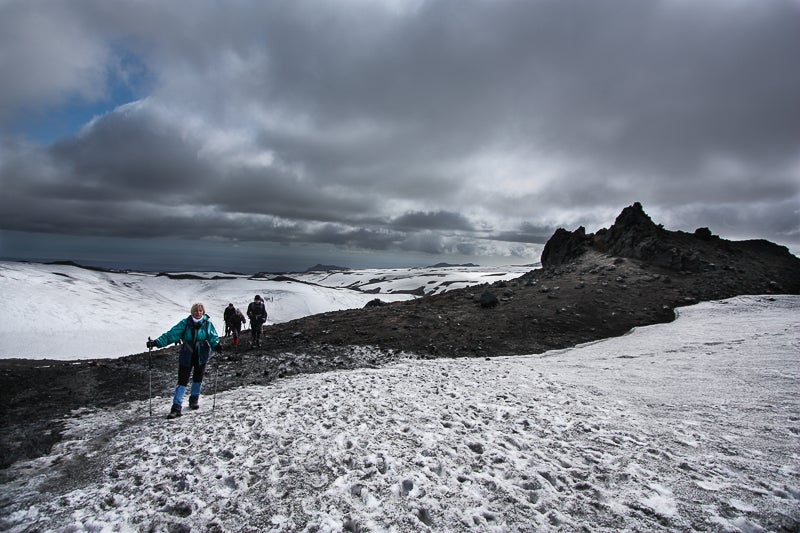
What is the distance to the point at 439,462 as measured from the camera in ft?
23.2

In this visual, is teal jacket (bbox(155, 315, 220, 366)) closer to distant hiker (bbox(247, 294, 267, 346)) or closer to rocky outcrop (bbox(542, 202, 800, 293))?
distant hiker (bbox(247, 294, 267, 346))

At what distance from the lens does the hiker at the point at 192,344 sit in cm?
1037

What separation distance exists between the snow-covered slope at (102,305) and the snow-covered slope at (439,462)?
52.2m

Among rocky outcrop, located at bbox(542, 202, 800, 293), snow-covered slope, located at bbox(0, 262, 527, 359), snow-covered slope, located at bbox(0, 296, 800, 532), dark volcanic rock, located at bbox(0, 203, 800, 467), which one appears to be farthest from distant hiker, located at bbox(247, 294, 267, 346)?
snow-covered slope, located at bbox(0, 262, 527, 359)

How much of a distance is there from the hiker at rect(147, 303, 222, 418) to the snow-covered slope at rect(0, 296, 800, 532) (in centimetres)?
73

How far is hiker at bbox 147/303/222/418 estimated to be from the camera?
1037 cm

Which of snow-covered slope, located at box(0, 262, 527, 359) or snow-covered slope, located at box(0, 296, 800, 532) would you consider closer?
snow-covered slope, located at box(0, 296, 800, 532)

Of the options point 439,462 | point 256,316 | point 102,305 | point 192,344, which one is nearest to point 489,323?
point 256,316

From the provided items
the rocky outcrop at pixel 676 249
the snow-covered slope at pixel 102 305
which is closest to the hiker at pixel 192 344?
the rocky outcrop at pixel 676 249

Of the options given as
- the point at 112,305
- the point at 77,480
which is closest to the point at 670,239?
the point at 77,480

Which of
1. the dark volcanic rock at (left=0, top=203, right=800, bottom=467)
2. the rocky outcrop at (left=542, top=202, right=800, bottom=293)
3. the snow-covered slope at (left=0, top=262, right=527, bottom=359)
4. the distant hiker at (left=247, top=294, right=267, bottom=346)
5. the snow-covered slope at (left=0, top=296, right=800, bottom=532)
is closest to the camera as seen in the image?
the snow-covered slope at (left=0, top=296, right=800, bottom=532)

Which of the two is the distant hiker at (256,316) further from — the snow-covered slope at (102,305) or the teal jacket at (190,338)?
the snow-covered slope at (102,305)

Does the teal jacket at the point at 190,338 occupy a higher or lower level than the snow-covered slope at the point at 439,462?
higher

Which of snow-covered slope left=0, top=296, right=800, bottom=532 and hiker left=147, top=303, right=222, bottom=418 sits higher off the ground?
hiker left=147, top=303, right=222, bottom=418
